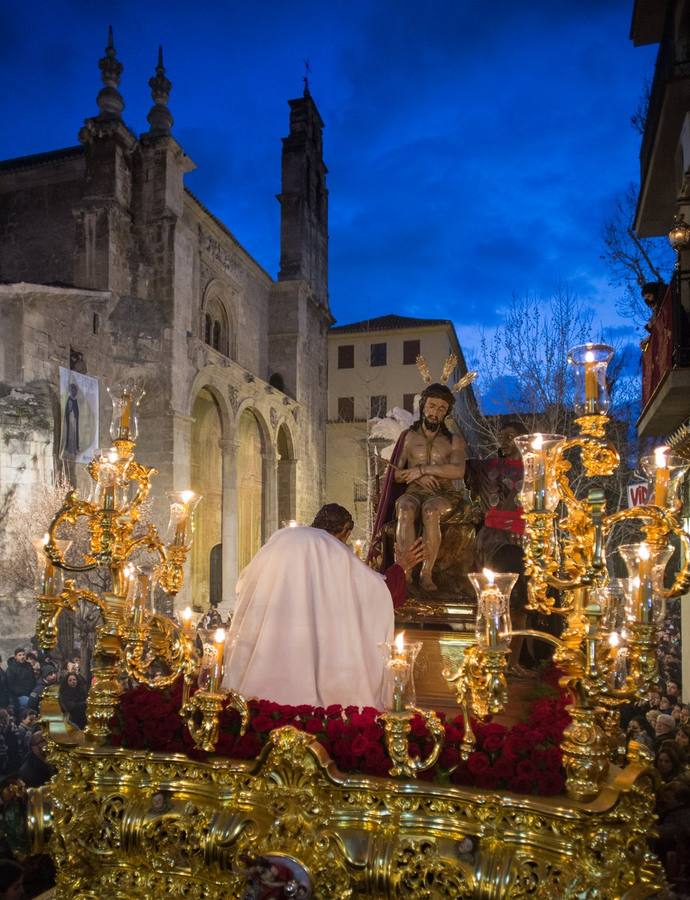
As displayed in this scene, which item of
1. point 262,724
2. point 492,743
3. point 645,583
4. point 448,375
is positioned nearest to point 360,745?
point 262,724

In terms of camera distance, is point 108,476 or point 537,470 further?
point 108,476

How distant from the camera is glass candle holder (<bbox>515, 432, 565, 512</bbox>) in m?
3.52

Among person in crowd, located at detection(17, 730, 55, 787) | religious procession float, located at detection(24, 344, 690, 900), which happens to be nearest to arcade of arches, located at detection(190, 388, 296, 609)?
person in crowd, located at detection(17, 730, 55, 787)

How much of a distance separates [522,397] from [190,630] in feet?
55.7

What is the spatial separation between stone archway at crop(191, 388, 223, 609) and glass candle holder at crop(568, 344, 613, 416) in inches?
879

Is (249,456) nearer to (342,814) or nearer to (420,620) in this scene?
(420,620)

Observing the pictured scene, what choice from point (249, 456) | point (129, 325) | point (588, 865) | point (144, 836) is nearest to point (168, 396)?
point (129, 325)

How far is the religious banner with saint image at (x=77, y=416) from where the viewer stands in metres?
17.4

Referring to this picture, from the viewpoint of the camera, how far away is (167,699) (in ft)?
15.8

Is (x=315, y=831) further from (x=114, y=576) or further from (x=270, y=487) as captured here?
(x=270, y=487)

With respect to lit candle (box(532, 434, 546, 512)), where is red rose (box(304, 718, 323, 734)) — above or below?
below

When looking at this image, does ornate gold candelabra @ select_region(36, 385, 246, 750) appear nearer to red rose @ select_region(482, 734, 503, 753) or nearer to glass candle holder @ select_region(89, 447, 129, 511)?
glass candle holder @ select_region(89, 447, 129, 511)

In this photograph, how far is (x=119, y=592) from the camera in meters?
4.84

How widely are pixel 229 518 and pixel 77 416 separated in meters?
7.98
